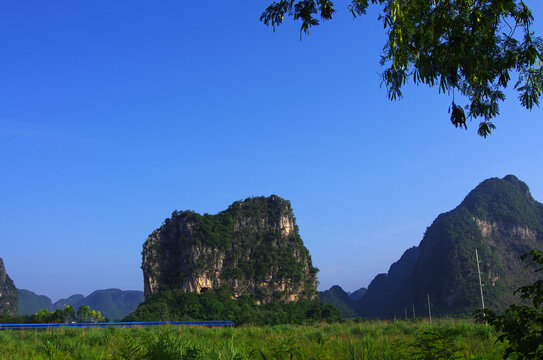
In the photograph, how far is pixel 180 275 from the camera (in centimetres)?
10294

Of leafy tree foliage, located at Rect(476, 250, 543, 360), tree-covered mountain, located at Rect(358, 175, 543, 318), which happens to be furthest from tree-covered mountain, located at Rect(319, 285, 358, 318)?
leafy tree foliage, located at Rect(476, 250, 543, 360)

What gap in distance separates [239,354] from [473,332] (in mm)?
11278

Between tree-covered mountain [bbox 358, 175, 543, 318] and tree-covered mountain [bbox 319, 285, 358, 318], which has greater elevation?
tree-covered mountain [bbox 358, 175, 543, 318]

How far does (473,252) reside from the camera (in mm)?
118000

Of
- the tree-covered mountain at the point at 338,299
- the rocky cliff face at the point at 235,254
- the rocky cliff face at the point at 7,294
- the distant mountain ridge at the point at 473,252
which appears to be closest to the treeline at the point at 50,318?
the rocky cliff face at the point at 235,254

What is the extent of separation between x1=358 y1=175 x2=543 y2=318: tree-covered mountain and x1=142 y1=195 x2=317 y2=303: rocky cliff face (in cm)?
3731

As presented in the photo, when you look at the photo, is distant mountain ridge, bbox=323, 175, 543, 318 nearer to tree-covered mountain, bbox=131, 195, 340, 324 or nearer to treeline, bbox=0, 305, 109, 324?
tree-covered mountain, bbox=131, 195, 340, 324

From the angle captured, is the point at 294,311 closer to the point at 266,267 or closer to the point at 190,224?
the point at 266,267

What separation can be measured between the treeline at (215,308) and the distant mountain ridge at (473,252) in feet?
101

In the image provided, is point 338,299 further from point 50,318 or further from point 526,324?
point 526,324

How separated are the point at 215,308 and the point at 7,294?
8051cm

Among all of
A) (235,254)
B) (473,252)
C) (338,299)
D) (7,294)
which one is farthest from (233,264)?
(338,299)

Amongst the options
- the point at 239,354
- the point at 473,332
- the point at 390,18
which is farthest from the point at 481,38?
the point at 473,332

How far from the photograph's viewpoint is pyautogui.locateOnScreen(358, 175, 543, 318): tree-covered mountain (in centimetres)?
10844
